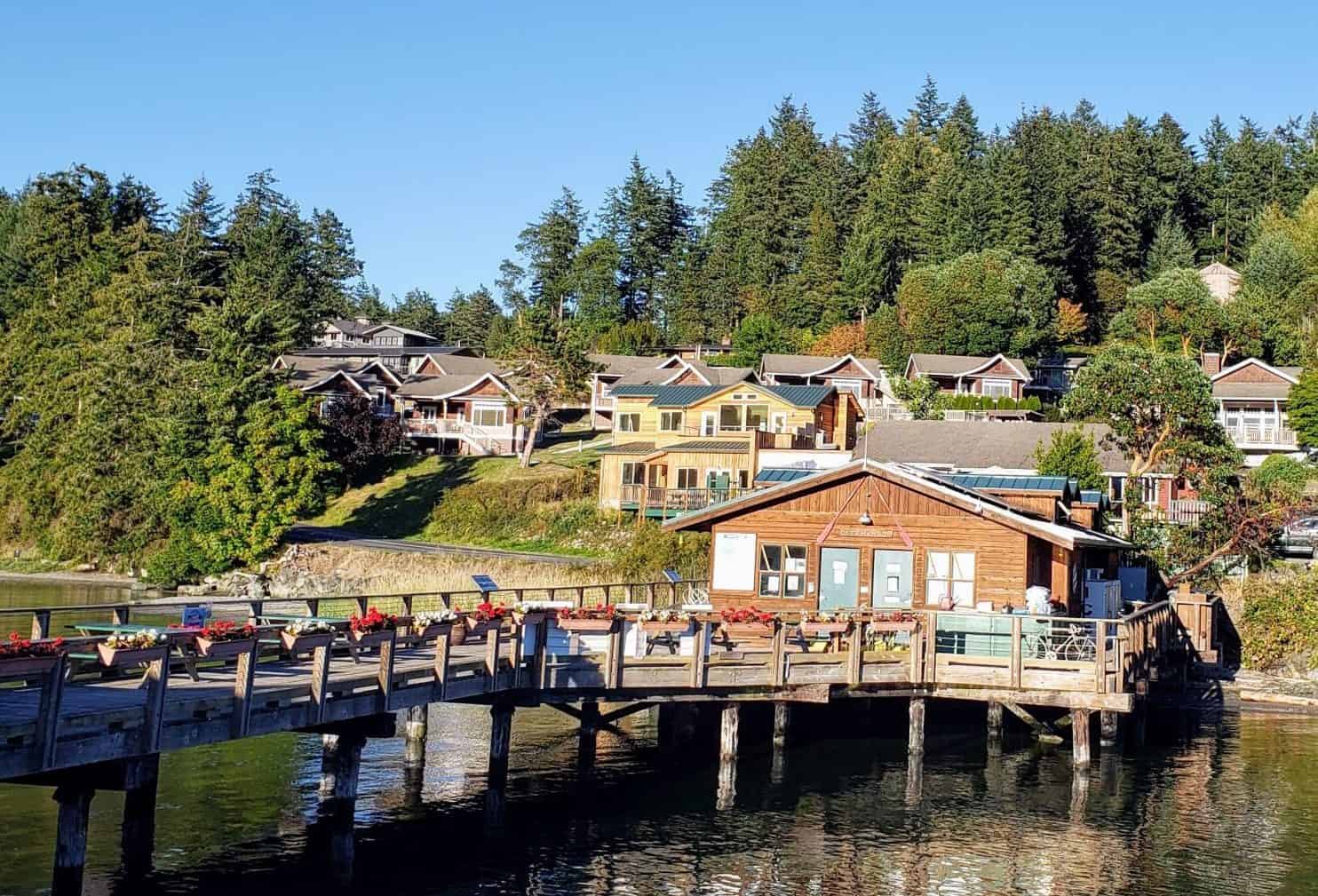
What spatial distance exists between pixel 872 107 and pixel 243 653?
14265 centimetres

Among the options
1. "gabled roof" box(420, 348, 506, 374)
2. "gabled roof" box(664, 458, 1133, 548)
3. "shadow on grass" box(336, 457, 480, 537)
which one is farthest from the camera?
"gabled roof" box(420, 348, 506, 374)

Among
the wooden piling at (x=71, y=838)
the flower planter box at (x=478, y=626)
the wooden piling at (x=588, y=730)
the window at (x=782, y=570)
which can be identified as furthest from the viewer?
the window at (x=782, y=570)

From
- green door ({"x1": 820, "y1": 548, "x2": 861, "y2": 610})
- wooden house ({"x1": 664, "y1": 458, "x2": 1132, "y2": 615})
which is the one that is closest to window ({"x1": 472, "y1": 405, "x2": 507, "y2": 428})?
Result: wooden house ({"x1": 664, "y1": 458, "x2": 1132, "y2": 615})

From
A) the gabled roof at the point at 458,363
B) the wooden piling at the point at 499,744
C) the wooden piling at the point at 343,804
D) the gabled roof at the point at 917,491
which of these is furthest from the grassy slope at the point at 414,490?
the wooden piling at the point at 343,804

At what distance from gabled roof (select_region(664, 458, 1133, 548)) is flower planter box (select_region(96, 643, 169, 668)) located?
19945 millimetres

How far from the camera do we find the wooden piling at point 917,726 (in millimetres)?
30750

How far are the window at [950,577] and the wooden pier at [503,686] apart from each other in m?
2.92

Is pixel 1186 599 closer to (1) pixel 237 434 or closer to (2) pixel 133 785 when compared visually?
(2) pixel 133 785

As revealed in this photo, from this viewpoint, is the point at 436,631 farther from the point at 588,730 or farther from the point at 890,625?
the point at 890,625

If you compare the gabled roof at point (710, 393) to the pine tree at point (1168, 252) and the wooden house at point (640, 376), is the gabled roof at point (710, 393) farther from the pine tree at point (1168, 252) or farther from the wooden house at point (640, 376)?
the pine tree at point (1168, 252)

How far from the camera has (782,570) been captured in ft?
123

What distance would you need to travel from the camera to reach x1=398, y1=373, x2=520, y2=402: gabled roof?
91.8 metres

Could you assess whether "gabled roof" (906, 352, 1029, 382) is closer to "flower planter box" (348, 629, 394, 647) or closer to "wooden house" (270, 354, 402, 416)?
"wooden house" (270, 354, 402, 416)

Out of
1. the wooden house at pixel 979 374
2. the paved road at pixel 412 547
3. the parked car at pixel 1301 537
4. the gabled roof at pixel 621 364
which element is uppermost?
the gabled roof at pixel 621 364
